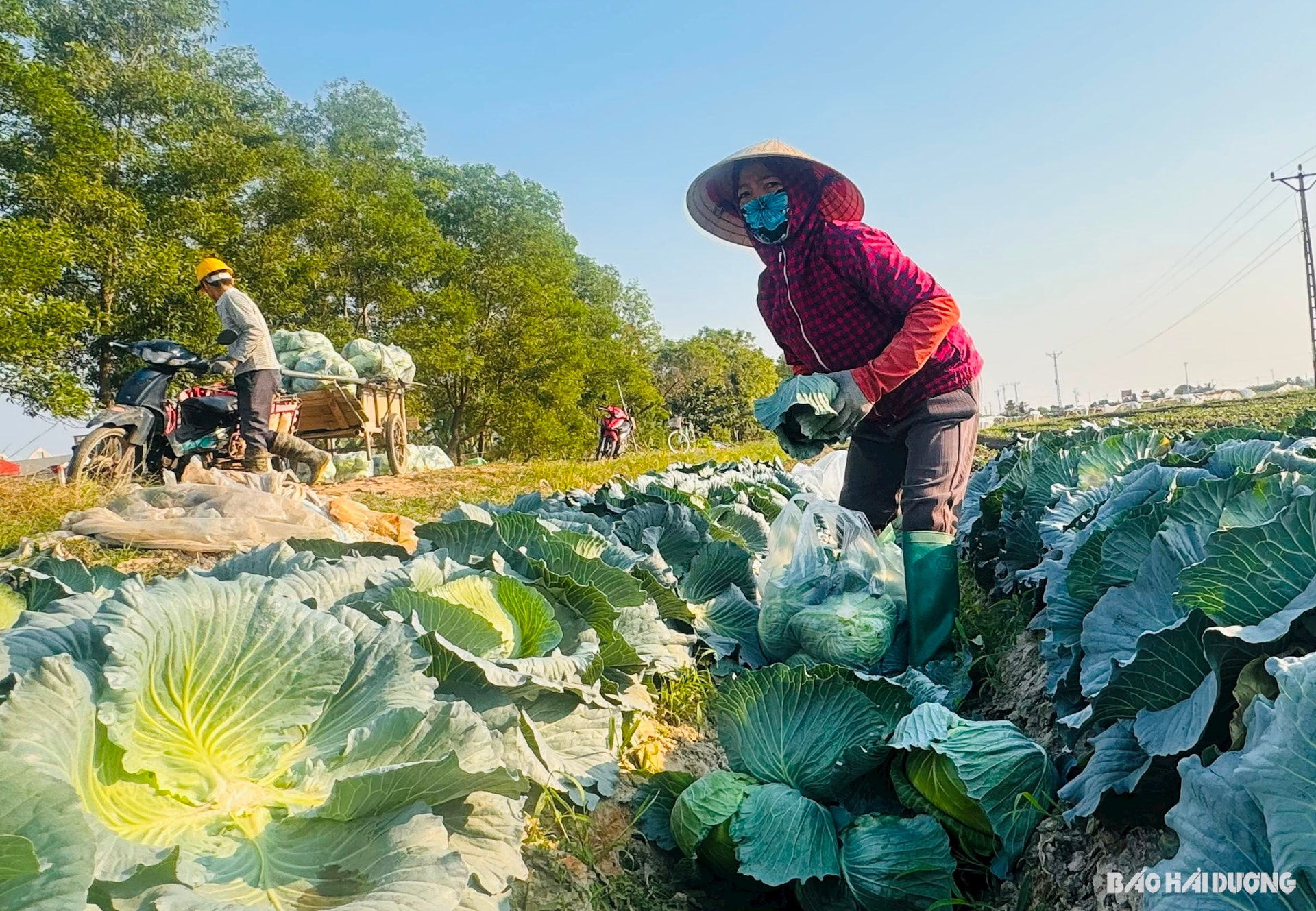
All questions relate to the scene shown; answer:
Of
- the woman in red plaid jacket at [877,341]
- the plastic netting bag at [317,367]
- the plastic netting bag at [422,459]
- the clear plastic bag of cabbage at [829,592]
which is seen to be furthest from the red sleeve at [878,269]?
the plastic netting bag at [422,459]

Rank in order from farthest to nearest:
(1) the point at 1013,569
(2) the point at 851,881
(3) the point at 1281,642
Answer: (1) the point at 1013,569
(2) the point at 851,881
(3) the point at 1281,642

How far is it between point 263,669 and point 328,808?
11.7 inches

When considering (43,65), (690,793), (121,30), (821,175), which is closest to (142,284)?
(43,65)

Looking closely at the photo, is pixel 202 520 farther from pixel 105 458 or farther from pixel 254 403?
pixel 254 403

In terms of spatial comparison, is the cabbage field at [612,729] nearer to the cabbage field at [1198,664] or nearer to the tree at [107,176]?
the cabbage field at [1198,664]

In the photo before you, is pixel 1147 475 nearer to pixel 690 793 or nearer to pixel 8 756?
pixel 690 793

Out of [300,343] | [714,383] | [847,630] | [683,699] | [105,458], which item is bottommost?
[683,699]

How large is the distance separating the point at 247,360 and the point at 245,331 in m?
0.25

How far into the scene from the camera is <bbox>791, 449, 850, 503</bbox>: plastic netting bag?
16.5ft

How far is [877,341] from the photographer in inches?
110

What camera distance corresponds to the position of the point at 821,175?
2.88m

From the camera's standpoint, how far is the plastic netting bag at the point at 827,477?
5.03 meters

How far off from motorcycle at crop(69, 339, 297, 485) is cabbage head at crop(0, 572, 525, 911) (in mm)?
5015

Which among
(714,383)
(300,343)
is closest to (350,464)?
(300,343)
